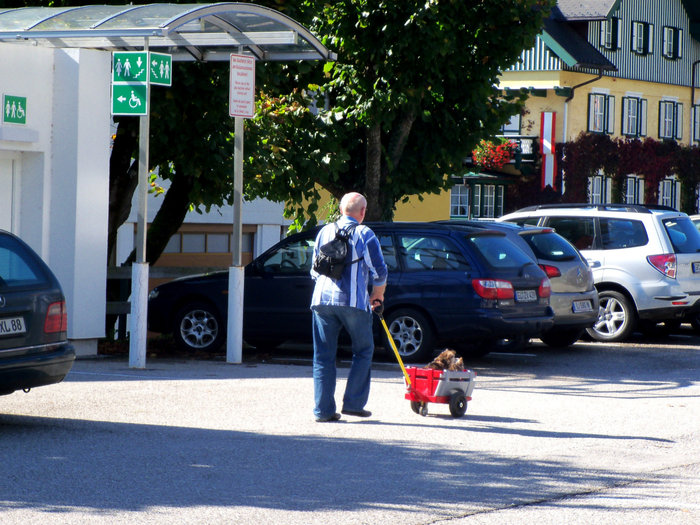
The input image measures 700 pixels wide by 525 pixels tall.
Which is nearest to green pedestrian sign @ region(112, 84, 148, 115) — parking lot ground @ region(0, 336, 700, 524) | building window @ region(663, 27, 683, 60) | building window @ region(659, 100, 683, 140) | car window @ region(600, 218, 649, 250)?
parking lot ground @ region(0, 336, 700, 524)

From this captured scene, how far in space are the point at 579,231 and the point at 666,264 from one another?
1.40 m

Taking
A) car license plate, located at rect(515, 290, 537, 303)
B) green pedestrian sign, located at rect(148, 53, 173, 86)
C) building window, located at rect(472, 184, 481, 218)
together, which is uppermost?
building window, located at rect(472, 184, 481, 218)

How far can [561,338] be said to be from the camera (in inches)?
653

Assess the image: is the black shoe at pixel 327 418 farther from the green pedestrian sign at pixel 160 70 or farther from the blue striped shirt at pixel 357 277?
the green pedestrian sign at pixel 160 70

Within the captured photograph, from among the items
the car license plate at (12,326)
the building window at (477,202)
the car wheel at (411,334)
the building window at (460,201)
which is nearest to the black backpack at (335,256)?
the car license plate at (12,326)

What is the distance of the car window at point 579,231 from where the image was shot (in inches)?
688

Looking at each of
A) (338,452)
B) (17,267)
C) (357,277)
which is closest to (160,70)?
(17,267)

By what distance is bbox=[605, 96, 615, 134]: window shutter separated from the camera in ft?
160

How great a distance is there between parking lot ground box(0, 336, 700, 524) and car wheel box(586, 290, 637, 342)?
395 centimetres

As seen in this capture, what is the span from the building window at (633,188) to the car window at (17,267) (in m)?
42.2

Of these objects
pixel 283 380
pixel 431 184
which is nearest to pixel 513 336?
→ pixel 283 380

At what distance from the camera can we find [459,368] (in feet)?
33.6

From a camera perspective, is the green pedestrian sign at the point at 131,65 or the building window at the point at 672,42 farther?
the building window at the point at 672,42

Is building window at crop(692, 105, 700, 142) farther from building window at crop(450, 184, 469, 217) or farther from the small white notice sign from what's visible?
the small white notice sign
